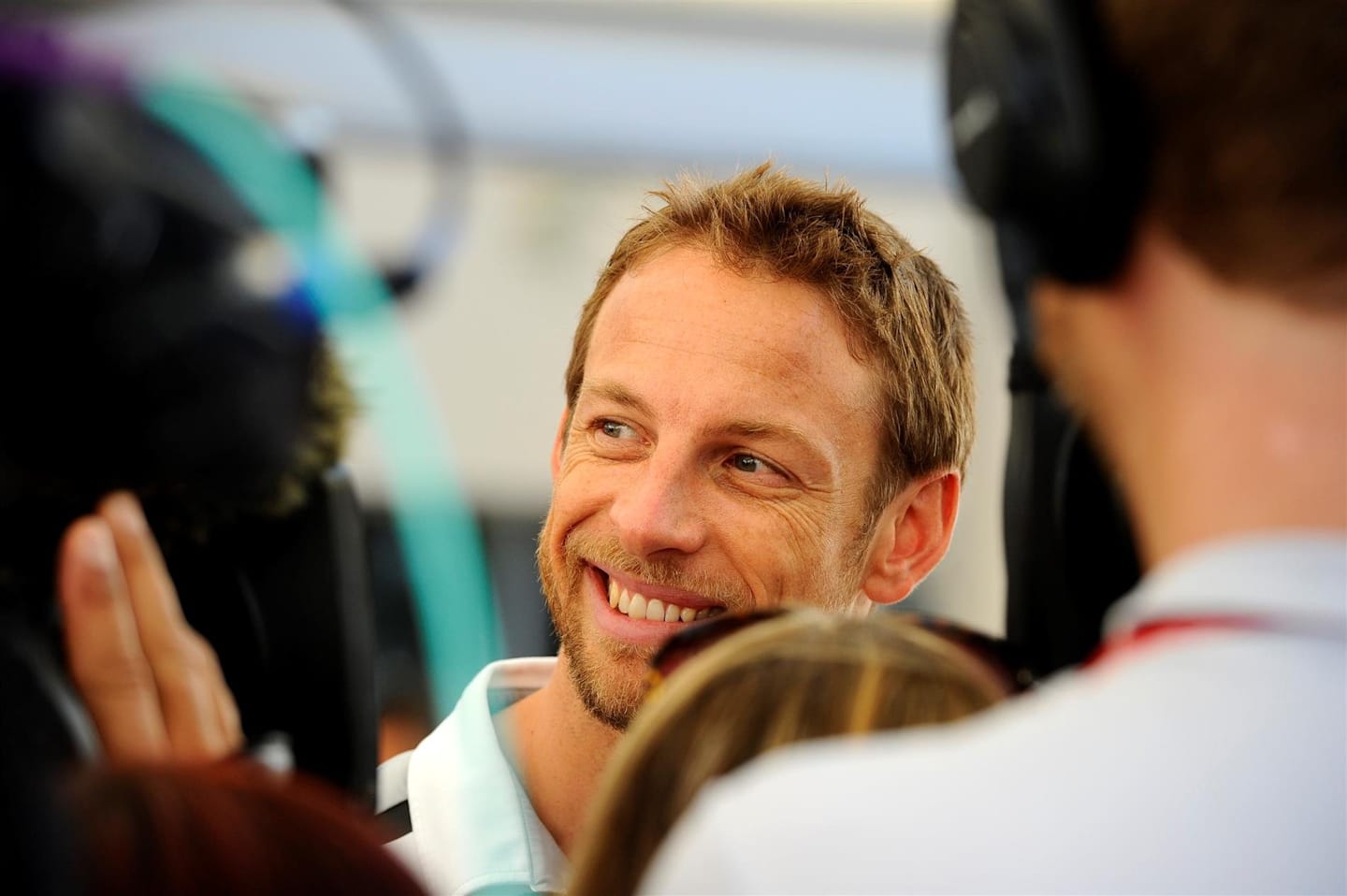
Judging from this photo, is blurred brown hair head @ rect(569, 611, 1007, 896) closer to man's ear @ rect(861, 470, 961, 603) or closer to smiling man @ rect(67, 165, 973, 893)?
smiling man @ rect(67, 165, 973, 893)

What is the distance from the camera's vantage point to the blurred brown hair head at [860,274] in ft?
4.96

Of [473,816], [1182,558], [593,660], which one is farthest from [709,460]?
[1182,558]

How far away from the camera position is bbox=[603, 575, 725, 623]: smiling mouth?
145cm

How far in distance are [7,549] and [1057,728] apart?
1.70 feet

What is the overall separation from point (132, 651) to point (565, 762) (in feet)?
2.57

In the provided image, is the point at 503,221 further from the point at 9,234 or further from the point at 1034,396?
the point at 9,234

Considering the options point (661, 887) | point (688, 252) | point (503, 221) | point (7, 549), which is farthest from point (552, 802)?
point (503, 221)

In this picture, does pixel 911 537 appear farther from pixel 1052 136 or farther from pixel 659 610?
pixel 1052 136

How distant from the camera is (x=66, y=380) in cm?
76

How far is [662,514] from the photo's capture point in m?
1.44

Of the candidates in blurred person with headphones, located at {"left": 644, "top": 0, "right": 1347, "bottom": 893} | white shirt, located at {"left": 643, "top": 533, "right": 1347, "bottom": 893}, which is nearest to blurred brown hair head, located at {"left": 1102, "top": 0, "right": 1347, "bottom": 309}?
blurred person with headphones, located at {"left": 644, "top": 0, "right": 1347, "bottom": 893}

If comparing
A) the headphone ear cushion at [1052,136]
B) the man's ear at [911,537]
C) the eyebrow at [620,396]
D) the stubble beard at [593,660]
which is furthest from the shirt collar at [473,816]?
the headphone ear cushion at [1052,136]

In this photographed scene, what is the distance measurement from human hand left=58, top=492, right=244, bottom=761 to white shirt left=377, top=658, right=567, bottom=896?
50cm

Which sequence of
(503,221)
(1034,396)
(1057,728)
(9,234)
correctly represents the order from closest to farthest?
(1057,728), (9,234), (1034,396), (503,221)
